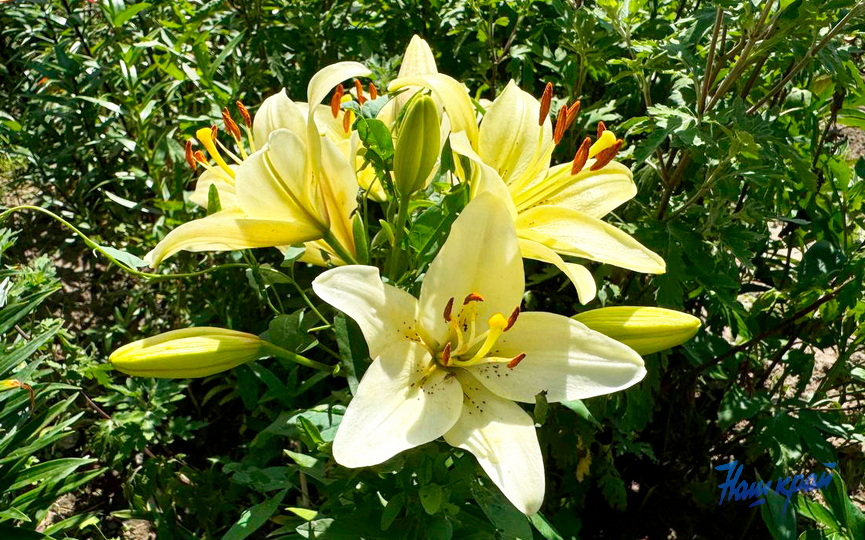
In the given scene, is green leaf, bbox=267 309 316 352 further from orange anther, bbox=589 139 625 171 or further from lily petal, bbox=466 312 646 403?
orange anther, bbox=589 139 625 171

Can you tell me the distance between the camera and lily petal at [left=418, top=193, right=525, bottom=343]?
0.95 meters

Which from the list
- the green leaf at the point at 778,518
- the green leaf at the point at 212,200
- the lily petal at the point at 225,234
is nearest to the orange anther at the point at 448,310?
the lily petal at the point at 225,234

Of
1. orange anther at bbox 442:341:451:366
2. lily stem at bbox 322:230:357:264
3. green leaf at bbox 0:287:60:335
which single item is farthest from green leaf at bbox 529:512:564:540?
green leaf at bbox 0:287:60:335

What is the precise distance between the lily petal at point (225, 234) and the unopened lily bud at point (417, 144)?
153mm

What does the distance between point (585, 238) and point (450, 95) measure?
264mm

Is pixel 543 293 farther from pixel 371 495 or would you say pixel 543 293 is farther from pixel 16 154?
pixel 16 154

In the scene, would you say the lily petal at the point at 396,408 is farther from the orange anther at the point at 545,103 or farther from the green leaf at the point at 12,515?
the green leaf at the point at 12,515

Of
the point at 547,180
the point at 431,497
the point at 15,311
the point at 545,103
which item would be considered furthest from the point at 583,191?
the point at 15,311

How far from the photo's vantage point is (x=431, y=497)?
96 centimetres

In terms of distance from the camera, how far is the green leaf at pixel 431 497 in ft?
3.11

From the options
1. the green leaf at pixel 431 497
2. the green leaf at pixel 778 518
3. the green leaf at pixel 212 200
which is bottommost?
the green leaf at pixel 778 518

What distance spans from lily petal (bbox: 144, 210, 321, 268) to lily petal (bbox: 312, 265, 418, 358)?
0.13 metres

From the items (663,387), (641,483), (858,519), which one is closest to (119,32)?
(663,387)

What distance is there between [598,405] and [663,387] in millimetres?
431
